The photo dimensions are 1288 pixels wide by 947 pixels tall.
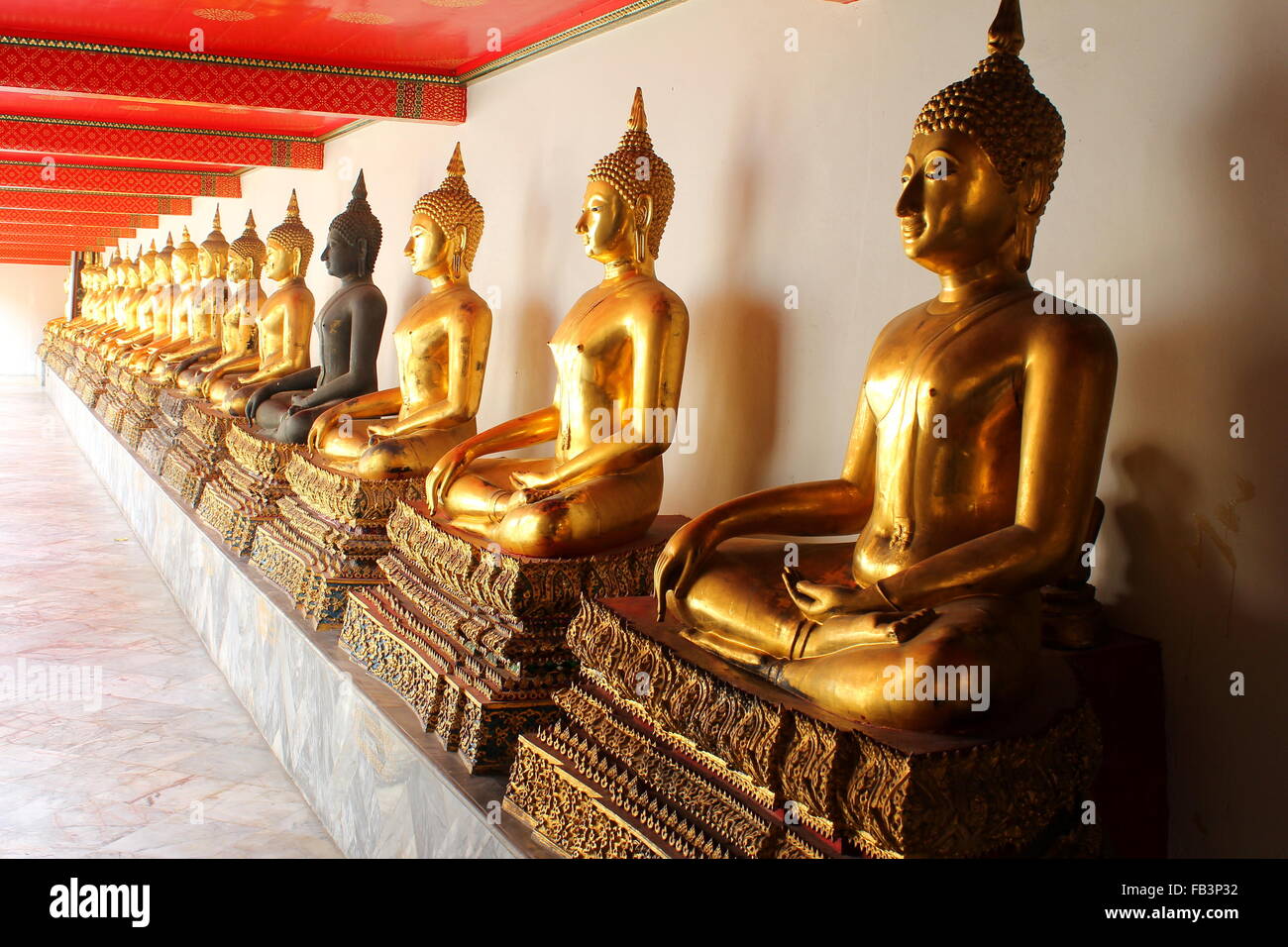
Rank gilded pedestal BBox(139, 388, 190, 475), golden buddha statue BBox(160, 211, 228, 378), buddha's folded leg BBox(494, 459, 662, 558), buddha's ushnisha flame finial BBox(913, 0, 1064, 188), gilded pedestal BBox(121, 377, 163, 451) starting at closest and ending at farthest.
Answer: buddha's ushnisha flame finial BBox(913, 0, 1064, 188), buddha's folded leg BBox(494, 459, 662, 558), gilded pedestal BBox(139, 388, 190, 475), gilded pedestal BBox(121, 377, 163, 451), golden buddha statue BBox(160, 211, 228, 378)

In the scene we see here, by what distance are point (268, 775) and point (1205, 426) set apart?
114 inches

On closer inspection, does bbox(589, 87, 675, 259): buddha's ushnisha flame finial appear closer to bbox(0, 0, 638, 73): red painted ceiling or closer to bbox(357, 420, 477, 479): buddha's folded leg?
bbox(0, 0, 638, 73): red painted ceiling

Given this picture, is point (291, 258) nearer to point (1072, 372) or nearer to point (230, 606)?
point (230, 606)

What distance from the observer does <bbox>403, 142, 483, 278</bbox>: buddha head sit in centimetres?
459

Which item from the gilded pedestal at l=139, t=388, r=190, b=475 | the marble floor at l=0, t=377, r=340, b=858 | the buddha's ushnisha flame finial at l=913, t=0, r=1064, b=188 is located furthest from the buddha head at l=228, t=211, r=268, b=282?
the buddha's ushnisha flame finial at l=913, t=0, r=1064, b=188

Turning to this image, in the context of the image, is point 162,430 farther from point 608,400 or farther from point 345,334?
point 608,400

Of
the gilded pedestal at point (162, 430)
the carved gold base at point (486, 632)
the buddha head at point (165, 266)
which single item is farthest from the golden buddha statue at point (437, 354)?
the buddha head at point (165, 266)

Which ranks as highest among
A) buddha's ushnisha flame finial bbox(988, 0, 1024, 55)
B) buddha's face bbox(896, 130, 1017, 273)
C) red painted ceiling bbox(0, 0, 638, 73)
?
red painted ceiling bbox(0, 0, 638, 73)

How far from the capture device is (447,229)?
4594 mm

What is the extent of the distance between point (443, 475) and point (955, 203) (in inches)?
71.5

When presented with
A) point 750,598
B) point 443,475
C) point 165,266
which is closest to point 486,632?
point 443,475

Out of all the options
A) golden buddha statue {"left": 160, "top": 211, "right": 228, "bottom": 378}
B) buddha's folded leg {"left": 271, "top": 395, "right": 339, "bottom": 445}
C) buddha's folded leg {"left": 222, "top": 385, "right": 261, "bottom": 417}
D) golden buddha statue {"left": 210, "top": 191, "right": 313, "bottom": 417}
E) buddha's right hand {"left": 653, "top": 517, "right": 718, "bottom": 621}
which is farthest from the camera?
golden buddha statue {"left": 160, "top": 211, "right": 228, "bottom": 378}

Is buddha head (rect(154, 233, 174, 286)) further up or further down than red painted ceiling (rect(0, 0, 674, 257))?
further down

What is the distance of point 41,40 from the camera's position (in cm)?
505
